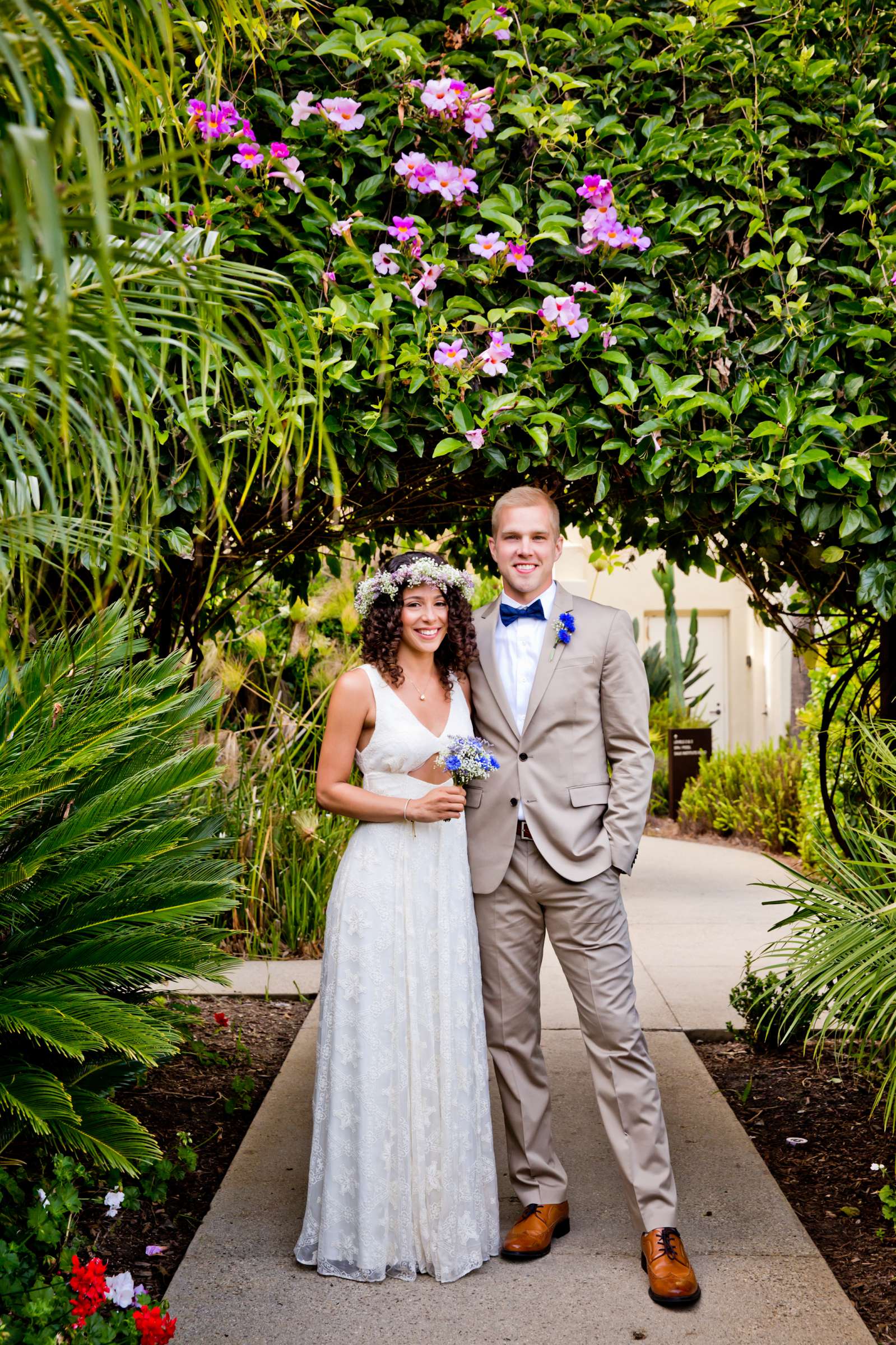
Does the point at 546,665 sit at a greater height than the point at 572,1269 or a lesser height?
greater

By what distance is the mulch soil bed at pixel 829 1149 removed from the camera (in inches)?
125

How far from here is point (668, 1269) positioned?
118 inches

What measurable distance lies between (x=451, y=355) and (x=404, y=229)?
359mm

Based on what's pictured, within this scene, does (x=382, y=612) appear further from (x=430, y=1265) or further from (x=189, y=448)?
(x=430, y=1265)

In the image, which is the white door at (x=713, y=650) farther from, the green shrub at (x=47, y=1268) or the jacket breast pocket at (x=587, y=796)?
the green shrub at (x=47, y=1268)

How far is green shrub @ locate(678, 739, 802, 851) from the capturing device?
11008 millimetres

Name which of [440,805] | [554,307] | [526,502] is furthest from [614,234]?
[440,805]

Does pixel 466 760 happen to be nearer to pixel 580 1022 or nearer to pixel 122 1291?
pixel 580 1022

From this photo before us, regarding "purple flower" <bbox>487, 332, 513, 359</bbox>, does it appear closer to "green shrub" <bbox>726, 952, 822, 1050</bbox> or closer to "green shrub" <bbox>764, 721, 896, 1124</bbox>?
"green shrub" <bbox>764, 721, 896, 1124</bbox>

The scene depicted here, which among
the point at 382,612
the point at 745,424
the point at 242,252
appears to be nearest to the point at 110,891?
the point at 382,612

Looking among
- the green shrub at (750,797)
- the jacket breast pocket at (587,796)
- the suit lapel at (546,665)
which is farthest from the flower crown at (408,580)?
the green shrub at (750,797)

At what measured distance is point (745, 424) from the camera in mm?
3240

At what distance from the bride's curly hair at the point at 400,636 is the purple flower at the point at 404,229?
0.88 meters

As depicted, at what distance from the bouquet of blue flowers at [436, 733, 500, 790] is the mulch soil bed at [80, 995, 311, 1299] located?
1.58 metres
